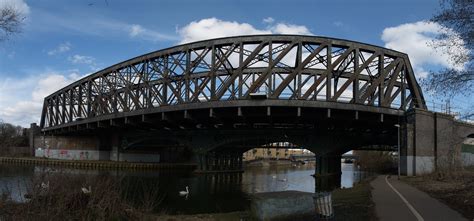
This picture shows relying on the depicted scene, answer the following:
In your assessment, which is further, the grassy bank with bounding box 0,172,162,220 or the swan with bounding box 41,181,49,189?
the swan with bounding box 41,181,49,189

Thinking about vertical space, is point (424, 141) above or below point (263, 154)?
above

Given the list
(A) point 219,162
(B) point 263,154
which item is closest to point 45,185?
(A) point 219,162

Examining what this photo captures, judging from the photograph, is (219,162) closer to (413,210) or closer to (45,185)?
(413,210)

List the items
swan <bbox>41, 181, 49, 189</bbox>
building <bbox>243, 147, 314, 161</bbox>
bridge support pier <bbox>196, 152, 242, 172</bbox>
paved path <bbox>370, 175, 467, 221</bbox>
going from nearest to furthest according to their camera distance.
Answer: swan <bbox>41, 181, 49, 189</bbox>
paved path <bbox>370, 175, 467, 221</bbox>
bridge support pier <bbox>196, 152, 242, 172</bbox>
building <bbox>243, 147, 314, 161</bbox>

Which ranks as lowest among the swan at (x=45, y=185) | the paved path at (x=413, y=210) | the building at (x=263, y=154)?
the building at (x=263, y=154)

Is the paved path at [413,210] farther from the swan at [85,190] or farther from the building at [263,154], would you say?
the building at [263,154]

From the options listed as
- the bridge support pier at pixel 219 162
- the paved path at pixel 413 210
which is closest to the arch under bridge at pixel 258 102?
the bridge support pier at pixel 219 162

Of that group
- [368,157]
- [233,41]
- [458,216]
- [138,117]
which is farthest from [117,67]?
[458,216]

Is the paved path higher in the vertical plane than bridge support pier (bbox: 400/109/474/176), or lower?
lower

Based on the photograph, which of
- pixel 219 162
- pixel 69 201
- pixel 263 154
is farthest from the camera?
pixel 263 154

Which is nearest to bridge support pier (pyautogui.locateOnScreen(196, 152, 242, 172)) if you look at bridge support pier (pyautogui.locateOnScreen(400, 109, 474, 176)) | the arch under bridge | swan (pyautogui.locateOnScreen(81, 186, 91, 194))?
the arch under bridge

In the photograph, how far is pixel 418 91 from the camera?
65.9 meters

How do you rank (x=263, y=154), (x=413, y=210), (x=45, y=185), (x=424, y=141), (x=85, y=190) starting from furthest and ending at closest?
(x=263, y=154)
(x=424, y=141)
(x=413, y=210)
(x=85, y=190)
(x=45, y=185)

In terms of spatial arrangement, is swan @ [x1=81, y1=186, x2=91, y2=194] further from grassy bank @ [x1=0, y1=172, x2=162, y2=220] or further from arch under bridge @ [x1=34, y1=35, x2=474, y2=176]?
arch under bridge @ [x1=34, y1=35, x2=474, y2=176]
